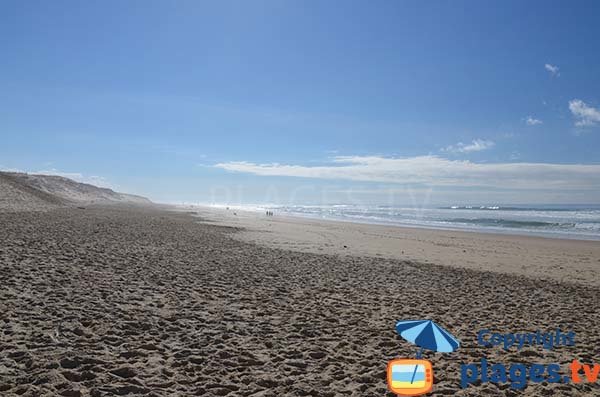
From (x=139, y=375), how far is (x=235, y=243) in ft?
43.4

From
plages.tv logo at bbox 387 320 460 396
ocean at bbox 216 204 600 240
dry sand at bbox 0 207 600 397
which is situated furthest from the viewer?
ocean at bbox 216 204 600 240

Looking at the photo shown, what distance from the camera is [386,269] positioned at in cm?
1293

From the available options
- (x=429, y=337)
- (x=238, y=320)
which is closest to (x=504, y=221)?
(x=238, y=320)

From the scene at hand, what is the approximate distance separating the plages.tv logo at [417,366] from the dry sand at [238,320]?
824 mm

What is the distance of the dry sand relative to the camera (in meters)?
4.60

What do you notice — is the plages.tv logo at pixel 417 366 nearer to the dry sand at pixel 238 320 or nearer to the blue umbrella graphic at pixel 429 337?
the blue umbrella graphic at pixel 429 337

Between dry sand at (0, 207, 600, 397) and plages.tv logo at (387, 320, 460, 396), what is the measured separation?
2.70 feet

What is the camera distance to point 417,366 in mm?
3955

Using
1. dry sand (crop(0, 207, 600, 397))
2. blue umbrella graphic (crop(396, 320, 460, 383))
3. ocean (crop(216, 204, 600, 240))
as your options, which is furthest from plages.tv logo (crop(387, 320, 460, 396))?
ocean (crop(216, 204, 600, 240))

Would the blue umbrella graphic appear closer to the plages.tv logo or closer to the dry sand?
the plages.tv logo

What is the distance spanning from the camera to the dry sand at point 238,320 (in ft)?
15.1

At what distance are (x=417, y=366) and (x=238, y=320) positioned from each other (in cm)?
367

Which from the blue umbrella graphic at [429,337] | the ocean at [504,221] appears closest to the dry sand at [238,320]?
the blue umbrella graphic at [429,337]

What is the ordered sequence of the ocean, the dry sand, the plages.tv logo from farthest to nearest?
1. the ocean
2. the dry sand
3. the plages.tv logo
